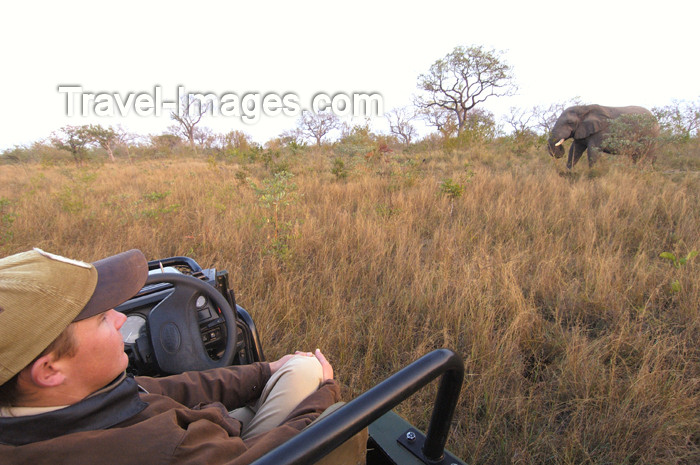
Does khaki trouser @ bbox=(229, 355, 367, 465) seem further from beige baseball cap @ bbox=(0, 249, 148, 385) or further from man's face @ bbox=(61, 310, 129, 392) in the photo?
beige baseball cap @ bbox=(0, 249, 148, 385)

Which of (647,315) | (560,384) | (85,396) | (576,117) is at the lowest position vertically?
(560,384)

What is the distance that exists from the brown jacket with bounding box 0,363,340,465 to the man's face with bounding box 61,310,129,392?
0.04 metres

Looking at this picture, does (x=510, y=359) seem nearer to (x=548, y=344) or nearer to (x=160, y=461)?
(x=548, y=344)

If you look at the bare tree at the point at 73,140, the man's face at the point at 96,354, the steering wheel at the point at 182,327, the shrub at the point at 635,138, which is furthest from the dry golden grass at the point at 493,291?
the bare tree at the point at 73,140

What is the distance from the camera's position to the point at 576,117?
10.7m

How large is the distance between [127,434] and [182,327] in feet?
2.55

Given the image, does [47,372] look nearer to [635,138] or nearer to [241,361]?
[241,361]

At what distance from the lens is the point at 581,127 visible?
10531 mm

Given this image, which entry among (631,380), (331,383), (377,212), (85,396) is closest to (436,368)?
(331,383)

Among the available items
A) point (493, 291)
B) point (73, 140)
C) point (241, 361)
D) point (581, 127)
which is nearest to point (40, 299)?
point (241, 361)

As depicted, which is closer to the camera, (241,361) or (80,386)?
(80,386)

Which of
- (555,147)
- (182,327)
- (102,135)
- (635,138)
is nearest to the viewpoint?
(182,327)

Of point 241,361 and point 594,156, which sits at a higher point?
point 594,156

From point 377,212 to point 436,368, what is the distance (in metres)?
3.95
